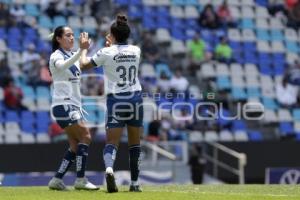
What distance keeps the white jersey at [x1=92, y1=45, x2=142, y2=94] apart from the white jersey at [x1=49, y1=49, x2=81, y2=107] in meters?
0.50

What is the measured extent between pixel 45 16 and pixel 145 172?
21.9ft

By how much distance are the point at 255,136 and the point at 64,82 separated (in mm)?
12028

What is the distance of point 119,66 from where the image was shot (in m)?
11.0

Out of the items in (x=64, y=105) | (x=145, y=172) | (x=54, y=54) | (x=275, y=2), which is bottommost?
(x=145, y=172)

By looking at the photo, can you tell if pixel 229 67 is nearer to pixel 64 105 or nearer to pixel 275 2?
pixel 275 2

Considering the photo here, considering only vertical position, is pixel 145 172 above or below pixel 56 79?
below

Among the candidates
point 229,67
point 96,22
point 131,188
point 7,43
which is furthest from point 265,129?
point 131,188

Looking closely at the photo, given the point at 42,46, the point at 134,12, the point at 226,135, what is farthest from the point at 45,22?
the point at 226,135

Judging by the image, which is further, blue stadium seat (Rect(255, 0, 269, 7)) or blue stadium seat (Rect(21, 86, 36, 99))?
blue stadium seat (Rect(255, 0, 269, 7))

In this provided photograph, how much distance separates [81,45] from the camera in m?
10.7

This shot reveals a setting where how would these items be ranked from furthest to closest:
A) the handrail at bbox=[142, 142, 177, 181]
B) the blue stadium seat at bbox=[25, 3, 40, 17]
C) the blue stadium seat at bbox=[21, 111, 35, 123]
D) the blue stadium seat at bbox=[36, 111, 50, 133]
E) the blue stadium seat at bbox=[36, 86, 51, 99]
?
the blue stadium seat at bbox=[25, 3, 40, 17], the blue stadium seat at bbox=[36, 86, 51, 99], the blue stadium seat at bbox=[21, 111, 35, 123], the blue stadium seat at bbox=[36, 111, 50, 133], the handrail at bbox=[142, 142, 177, 181]

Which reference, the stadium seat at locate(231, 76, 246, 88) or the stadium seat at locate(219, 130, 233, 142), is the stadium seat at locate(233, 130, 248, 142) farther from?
the stadium seat at locate(231, 76, 246, 88)

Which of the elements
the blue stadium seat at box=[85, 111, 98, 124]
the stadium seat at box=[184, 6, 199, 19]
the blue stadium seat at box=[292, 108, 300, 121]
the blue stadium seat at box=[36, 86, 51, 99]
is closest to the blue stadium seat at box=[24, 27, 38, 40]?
the blue stadium seat at box=[36, 86, 51, 99]

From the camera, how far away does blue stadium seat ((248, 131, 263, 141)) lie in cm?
2241
